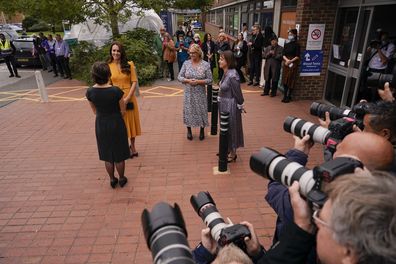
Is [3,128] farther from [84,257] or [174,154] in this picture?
[84,257]

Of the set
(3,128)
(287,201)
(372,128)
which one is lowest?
(3,128)

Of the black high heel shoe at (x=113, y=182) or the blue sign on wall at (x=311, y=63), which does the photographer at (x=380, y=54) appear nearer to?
the blue sign on wall at (x=311, y=63)

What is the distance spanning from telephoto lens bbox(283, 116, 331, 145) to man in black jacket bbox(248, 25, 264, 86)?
694 cm

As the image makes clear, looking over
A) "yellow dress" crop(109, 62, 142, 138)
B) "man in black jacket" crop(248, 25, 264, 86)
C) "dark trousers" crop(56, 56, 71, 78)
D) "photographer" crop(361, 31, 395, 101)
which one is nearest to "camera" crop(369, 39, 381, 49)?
"photographer" crop(361, 31, 395, 101)

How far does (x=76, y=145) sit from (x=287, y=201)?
4.87 meters

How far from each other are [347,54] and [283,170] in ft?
20.2

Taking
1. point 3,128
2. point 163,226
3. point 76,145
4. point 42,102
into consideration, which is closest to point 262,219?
point 163,226

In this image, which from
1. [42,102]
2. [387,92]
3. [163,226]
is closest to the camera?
[163,226]

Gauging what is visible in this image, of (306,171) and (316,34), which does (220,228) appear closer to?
(306,171)

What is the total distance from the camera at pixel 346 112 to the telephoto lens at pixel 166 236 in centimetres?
179

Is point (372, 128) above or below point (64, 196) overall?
above

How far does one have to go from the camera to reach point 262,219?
132 inches

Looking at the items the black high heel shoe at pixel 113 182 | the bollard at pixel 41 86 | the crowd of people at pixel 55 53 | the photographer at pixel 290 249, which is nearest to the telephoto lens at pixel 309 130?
the photographer at pixel 290 249

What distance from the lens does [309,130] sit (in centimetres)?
224
